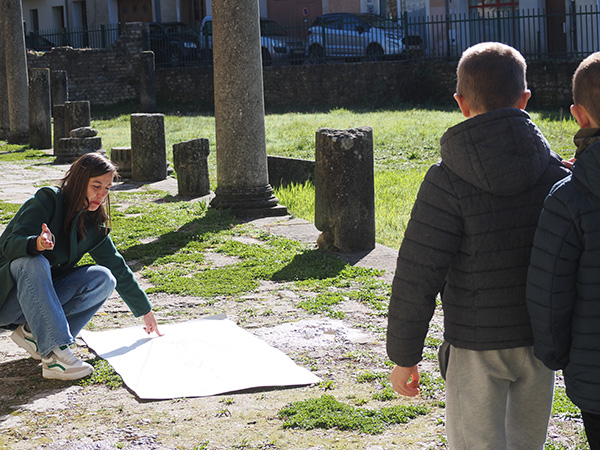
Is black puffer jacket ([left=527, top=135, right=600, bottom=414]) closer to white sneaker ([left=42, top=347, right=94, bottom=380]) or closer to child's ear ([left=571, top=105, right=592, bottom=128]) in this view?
child's ear ([left=571, top=105, right=592, bottom=128])

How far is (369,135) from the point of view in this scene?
7051mm

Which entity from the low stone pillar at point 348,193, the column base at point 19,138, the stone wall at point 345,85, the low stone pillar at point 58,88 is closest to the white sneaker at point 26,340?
the low stone pillar at point 348,193

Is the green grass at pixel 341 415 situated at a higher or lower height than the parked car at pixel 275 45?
lower

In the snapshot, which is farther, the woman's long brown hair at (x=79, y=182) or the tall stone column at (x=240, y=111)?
the tall stone column at (x=240, y=111)

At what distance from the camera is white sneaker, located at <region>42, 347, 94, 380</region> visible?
13.6 ft

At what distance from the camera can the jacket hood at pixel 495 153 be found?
243cm

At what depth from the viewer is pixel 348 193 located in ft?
23.0

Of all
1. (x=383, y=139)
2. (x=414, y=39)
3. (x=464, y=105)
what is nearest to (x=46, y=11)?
(x=414, y=39)

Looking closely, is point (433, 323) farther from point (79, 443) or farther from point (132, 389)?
point (79, 443)

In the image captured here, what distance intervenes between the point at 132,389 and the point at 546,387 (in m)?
2.14

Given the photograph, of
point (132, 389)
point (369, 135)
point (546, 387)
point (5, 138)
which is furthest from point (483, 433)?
point (5, 138)

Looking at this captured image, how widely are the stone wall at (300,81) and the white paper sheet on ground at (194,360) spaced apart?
56.8 ft

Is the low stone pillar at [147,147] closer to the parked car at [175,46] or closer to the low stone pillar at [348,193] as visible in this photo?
the low stone pillar at [348,193]

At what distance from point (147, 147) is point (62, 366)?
817 centimetres
